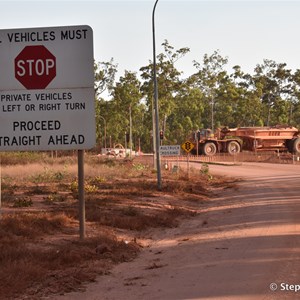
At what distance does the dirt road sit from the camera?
7.04m

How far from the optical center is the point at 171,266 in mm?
8758

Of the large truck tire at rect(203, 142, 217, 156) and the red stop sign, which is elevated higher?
the red stop sign

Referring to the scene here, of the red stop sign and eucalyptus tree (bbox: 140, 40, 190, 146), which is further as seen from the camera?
eucalyptus tree (bbox: 140, 40, 190, 146)

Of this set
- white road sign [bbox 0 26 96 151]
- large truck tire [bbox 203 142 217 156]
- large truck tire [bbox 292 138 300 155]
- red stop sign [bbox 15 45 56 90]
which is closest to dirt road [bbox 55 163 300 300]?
white road sign [bbox 0 26 96 151]

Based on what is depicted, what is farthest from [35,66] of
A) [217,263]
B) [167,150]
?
[167,150]

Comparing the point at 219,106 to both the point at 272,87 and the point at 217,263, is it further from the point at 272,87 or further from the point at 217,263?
the point at 217,263

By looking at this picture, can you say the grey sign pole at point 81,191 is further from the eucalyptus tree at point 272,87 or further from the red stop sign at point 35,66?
the eucalyptus tree at point 272,87

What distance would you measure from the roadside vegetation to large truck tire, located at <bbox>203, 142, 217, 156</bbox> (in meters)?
28.9

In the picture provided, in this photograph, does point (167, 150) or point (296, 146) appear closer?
point (167, 150)

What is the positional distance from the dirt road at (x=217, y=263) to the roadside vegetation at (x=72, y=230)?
0.43 m

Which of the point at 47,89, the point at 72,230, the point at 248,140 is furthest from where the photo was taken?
the point at 248,140

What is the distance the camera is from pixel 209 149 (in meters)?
51.5

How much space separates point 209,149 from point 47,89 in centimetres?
4181

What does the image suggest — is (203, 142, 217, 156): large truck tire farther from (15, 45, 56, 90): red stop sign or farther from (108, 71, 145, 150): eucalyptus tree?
(15, 45, 56, 90): red stop sign
